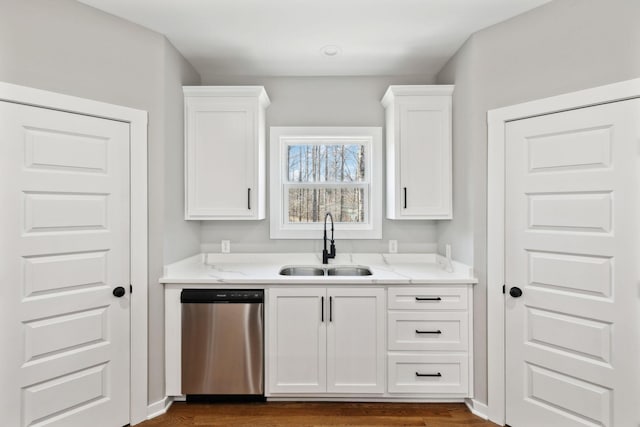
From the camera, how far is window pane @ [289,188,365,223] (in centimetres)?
314

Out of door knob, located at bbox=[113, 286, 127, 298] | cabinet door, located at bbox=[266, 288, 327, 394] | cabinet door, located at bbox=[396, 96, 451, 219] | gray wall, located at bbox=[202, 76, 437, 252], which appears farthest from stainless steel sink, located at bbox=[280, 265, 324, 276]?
door knob, located at bbox=[113, 286, 127, 298]

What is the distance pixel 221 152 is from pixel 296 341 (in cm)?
160

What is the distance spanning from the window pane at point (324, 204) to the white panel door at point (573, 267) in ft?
4.41

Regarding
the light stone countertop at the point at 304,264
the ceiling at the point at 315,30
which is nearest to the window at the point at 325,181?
the light stone countertop at the point at 304,264

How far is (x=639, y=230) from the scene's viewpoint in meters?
1.71

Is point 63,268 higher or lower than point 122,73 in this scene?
lower

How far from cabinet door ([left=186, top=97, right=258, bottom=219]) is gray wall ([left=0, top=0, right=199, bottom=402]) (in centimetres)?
11

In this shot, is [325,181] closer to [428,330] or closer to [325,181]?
[325,181]

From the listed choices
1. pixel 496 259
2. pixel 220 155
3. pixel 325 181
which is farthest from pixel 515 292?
pixel 220 155

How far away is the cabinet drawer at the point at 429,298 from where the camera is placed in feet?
7.59

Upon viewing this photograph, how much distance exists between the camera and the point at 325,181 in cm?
315

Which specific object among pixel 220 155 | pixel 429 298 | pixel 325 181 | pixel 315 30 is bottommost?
pixel 429 298

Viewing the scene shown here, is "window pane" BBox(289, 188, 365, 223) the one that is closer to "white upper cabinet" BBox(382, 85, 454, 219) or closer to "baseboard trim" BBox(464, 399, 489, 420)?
"white upper cabinet" BBox(382, 85, 454, 219)

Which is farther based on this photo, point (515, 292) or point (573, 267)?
point (515, 292)
